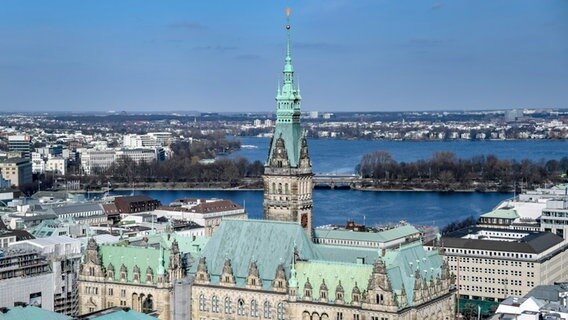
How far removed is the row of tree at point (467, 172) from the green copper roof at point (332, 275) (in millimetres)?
87643

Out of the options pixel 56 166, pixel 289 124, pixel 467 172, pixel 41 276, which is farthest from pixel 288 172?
pixel 56 166

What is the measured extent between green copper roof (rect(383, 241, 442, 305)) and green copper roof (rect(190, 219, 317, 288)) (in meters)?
3.75

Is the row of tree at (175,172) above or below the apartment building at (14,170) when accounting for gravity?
below

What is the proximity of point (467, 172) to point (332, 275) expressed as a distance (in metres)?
93.9

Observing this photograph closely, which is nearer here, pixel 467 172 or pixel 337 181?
pixel 337 181

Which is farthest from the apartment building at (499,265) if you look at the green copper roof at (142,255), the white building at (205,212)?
the white building at (205,212)

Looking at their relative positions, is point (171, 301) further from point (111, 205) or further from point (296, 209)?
point (111, 205)

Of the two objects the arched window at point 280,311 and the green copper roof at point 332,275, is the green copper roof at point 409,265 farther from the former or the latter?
the arched window at point 280,311

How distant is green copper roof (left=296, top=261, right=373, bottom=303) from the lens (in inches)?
1455

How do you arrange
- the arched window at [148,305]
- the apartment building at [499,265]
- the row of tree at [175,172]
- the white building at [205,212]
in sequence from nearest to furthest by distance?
the arched window at [148,305] → the apartment building at [499,265] → the white building at [205,212] → the row of tree at [175,172]

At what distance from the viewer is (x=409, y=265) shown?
38.1 meters

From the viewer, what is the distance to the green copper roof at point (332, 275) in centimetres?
3697

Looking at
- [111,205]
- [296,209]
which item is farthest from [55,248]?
[111,205]

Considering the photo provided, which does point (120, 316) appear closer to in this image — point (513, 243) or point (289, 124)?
point (289, 124)
